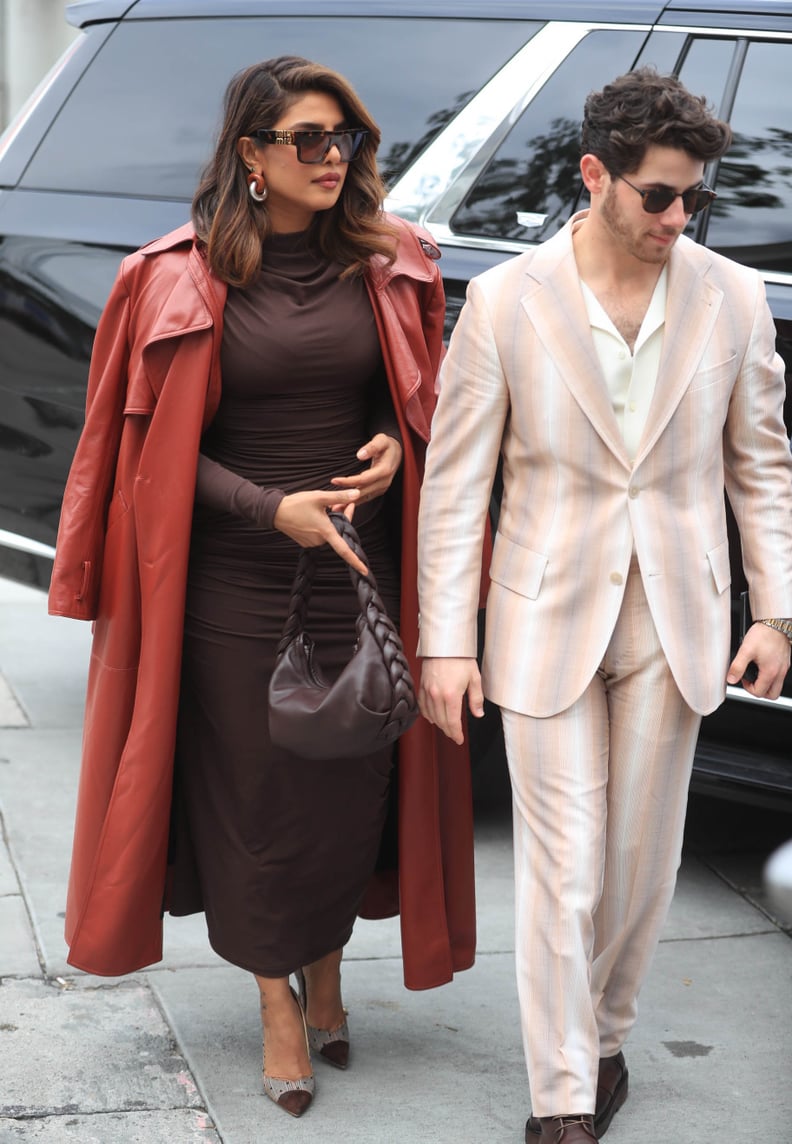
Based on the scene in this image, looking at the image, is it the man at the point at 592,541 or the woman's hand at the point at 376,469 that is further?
the woman's hand at the point at 376,469

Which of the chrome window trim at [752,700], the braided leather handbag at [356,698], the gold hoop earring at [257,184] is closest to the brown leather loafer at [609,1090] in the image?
the braided leather handbag at [356,698]

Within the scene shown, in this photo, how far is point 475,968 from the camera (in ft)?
13.1

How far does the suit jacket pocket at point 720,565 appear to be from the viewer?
119 inches

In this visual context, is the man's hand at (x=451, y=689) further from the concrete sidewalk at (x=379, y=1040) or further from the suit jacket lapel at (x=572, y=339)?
the concrete sidewalk at (x=379, y=1040)

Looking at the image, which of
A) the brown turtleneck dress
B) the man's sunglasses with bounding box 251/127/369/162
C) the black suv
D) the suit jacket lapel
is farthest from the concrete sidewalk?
the man's sunglasses with bounding box 251/127/369/162

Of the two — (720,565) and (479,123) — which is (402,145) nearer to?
(479,123)

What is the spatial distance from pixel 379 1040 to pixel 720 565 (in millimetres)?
1305

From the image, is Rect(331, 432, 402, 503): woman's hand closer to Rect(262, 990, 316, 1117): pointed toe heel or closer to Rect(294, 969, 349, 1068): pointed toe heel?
Rect(294, 969, 349, 1068): pointed toe heel

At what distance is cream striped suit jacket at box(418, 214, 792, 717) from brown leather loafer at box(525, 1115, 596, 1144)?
2.37 ft

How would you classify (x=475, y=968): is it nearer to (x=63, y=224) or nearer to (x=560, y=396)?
(x=560, y=396)

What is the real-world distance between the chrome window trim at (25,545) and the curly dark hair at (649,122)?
2.41 meters

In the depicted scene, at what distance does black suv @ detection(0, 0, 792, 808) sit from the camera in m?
4.14

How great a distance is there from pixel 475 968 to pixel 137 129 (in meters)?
2.40

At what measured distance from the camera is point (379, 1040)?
11.9ft
